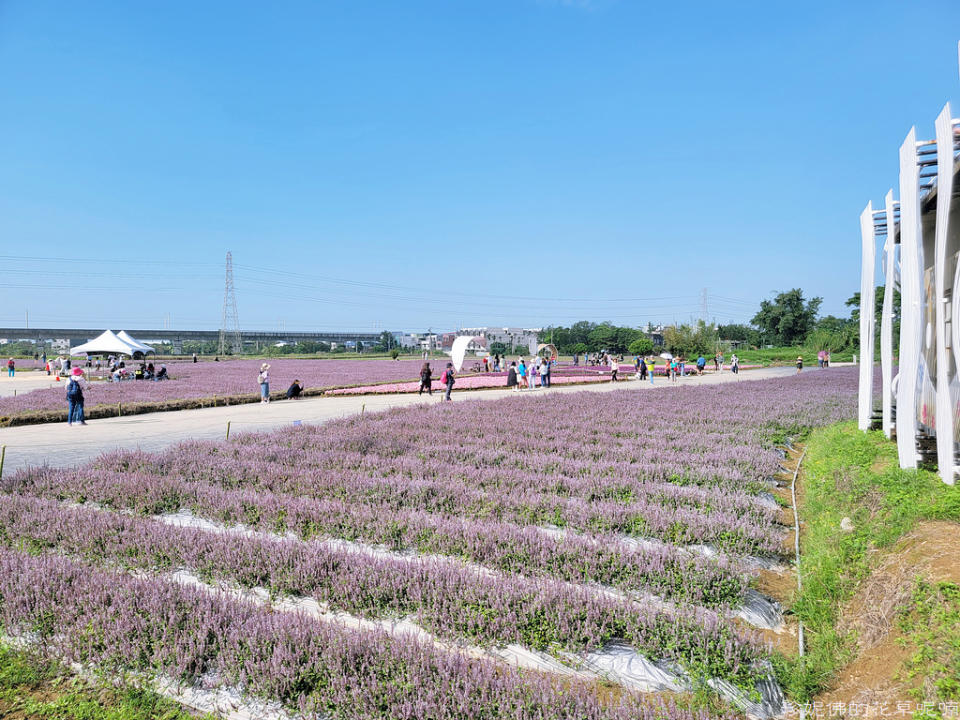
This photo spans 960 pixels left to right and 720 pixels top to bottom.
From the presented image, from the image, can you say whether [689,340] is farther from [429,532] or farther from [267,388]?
[429,532]

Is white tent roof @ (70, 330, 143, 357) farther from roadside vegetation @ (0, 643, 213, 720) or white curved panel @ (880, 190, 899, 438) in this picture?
white curved panel @ (880, 190, 899, 438)

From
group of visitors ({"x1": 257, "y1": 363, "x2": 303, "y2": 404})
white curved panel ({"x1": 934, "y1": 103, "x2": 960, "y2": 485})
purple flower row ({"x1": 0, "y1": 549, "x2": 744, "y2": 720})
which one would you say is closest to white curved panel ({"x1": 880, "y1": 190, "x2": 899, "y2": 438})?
white curved panel ({"x1": 934, "y1": 103, "x2": 960, "y2": 485})

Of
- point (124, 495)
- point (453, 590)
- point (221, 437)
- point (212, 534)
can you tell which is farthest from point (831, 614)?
point (221, 437)

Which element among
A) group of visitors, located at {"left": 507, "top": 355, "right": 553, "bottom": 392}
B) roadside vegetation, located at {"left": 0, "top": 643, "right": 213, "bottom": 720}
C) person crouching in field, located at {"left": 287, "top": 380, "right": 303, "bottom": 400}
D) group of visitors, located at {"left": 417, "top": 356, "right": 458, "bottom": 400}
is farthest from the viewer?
group of visitors, located at {"left": 507, "top": 355, "right": 553, "bottom": 392}

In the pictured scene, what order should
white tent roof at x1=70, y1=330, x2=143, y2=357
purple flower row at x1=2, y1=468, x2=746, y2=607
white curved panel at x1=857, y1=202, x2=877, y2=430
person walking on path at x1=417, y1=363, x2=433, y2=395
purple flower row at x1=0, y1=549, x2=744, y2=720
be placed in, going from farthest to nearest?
1. white tent roof at x1=70, y1=330, x2=143, y2=357
2. person walking on path at x1=417, y1=363, x2=433, y2=395
3. white curved panel at x1=857, y1=202, x2=877, y2=430
4. purple flower row at x1=2, y1=468, x2=746, y2=607
5. purple flower row at x1=0, y1=549, x2=744, y2=720

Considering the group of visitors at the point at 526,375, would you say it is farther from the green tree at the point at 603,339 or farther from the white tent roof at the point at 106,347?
the green tree at the point at 603,339

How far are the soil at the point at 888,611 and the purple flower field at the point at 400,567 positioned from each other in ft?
1.79

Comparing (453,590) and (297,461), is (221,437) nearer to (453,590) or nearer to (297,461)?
(297,461)

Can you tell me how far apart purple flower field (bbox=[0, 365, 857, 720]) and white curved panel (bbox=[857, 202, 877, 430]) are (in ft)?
10.5

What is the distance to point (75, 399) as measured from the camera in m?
17.0

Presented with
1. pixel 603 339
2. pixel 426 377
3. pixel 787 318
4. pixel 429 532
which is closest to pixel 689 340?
pixel 787 318

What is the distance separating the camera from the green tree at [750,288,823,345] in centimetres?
10350

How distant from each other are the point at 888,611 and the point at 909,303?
5658 millimetres

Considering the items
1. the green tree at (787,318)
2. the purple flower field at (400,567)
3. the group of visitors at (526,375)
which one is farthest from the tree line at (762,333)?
the purple flower field at (400,567)
